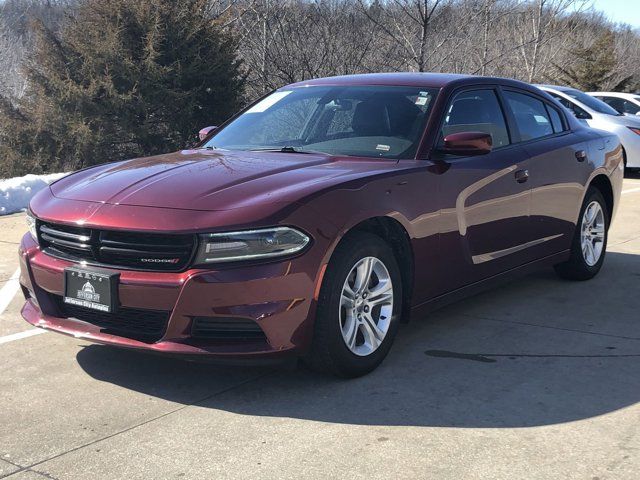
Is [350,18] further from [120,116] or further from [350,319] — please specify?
[350,319]

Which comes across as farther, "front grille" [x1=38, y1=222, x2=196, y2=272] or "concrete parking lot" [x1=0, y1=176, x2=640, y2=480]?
"front grille" [x1=38, y1=222, x2=196, y2=272]

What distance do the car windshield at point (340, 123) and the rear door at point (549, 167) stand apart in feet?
3.40

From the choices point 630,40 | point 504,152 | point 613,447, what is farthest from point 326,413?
point 630,40

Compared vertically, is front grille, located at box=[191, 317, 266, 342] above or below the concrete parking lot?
above

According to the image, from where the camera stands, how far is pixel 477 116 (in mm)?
5254

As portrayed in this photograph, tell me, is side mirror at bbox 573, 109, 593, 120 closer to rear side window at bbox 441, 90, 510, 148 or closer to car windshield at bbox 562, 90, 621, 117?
car windshield at bbox 562, 90, 621, 117

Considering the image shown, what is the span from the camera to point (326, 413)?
12.0 feet

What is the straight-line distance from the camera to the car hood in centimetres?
377

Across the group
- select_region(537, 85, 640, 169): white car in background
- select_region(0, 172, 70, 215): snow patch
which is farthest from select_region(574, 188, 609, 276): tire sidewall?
select_region(537, 85, 640, 169): white car in background

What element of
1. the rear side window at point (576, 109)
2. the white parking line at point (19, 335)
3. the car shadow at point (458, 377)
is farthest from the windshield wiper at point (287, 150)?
the rear side window at point (576, 109)

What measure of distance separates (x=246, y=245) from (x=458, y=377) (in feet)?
4.55

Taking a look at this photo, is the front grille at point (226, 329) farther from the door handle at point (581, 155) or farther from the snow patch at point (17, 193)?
the snow patch at point (17, 193)

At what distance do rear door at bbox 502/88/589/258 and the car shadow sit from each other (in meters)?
0.66

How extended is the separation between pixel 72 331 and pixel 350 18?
1524 cm
